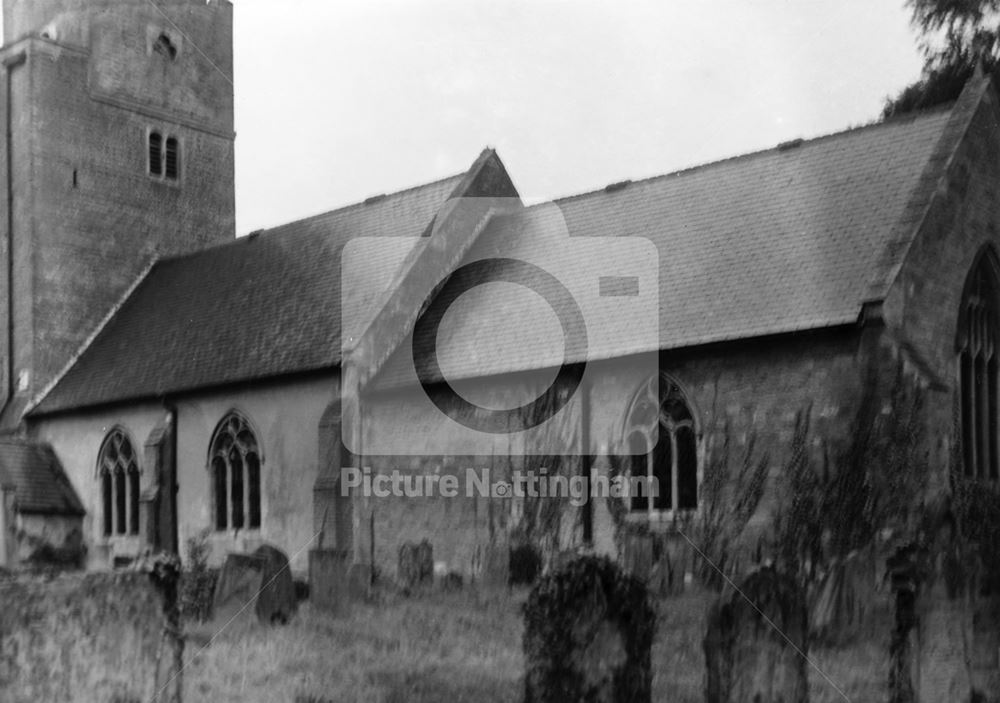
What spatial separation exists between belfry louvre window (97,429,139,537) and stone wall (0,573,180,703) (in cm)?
585

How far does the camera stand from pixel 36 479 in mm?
27594

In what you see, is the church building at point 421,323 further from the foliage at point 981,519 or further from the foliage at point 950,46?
the foliage at point 950,46

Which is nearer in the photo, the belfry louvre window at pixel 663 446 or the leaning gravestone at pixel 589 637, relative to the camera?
the leaning gravestone at pixel 589 637

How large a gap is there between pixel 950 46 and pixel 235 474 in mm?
16574

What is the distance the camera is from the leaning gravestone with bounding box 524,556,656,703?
637 inches

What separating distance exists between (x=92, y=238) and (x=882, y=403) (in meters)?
19.8

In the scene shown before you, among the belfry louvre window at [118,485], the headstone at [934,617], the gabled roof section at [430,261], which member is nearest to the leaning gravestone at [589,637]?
the headstone at [934,617]

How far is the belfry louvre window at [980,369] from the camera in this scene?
61.7 ft

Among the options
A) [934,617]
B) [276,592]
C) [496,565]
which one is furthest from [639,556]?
[276,592]

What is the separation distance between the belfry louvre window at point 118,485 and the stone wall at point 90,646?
585 centimetres

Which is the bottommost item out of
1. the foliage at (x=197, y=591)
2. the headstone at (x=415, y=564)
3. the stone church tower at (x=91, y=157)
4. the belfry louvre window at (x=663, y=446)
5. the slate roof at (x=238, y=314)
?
the foliage at (x=197, y=591)

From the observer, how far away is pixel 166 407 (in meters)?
25.7

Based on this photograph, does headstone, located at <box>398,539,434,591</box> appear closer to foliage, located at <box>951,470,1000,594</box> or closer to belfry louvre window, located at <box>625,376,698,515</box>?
belfry louvre window, located at <box>625,376,698,515</box>

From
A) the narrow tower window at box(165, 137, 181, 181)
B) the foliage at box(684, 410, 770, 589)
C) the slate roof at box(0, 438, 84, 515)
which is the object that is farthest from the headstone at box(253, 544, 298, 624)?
the narrow tower window at box(165, 137, 181, 181)
